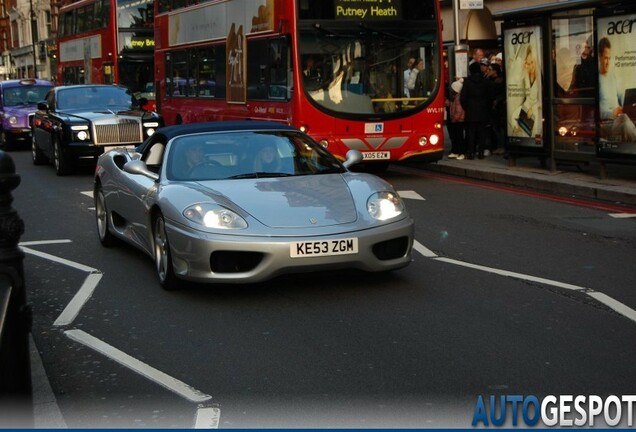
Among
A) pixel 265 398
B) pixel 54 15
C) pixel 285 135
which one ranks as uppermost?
pixel 54 15

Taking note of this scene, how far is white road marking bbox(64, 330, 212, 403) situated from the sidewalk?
8.84 metres

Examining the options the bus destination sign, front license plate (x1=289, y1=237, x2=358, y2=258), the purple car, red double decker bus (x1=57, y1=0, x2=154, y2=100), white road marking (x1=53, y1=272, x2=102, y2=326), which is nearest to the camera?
white road marking (x1=53, y1=272, x2=102, y2=326)

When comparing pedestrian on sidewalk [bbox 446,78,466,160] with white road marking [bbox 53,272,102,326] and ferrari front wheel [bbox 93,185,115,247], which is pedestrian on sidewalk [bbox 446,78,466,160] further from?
white road marking [bbox 53,272,102,326]

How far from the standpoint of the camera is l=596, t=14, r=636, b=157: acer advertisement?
579 inches

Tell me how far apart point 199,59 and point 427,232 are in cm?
1230

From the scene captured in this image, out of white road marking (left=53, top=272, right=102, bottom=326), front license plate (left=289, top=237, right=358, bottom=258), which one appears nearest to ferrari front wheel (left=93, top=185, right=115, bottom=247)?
white road marking (left=53, top=272, right=102, bottom=326)

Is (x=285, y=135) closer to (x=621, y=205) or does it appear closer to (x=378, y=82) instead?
(x=621, y=205)

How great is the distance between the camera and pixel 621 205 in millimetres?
13859

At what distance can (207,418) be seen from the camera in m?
5.14

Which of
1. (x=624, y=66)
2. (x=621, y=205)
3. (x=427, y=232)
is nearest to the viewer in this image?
(x=427, y=232)

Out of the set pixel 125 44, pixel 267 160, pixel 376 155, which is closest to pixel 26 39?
pixel 125 44

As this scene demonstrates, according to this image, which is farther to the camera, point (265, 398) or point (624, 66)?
point (624, 66)

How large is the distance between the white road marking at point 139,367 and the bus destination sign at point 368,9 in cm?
1106

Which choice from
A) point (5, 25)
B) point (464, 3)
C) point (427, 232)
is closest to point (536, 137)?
point (464, 3)
